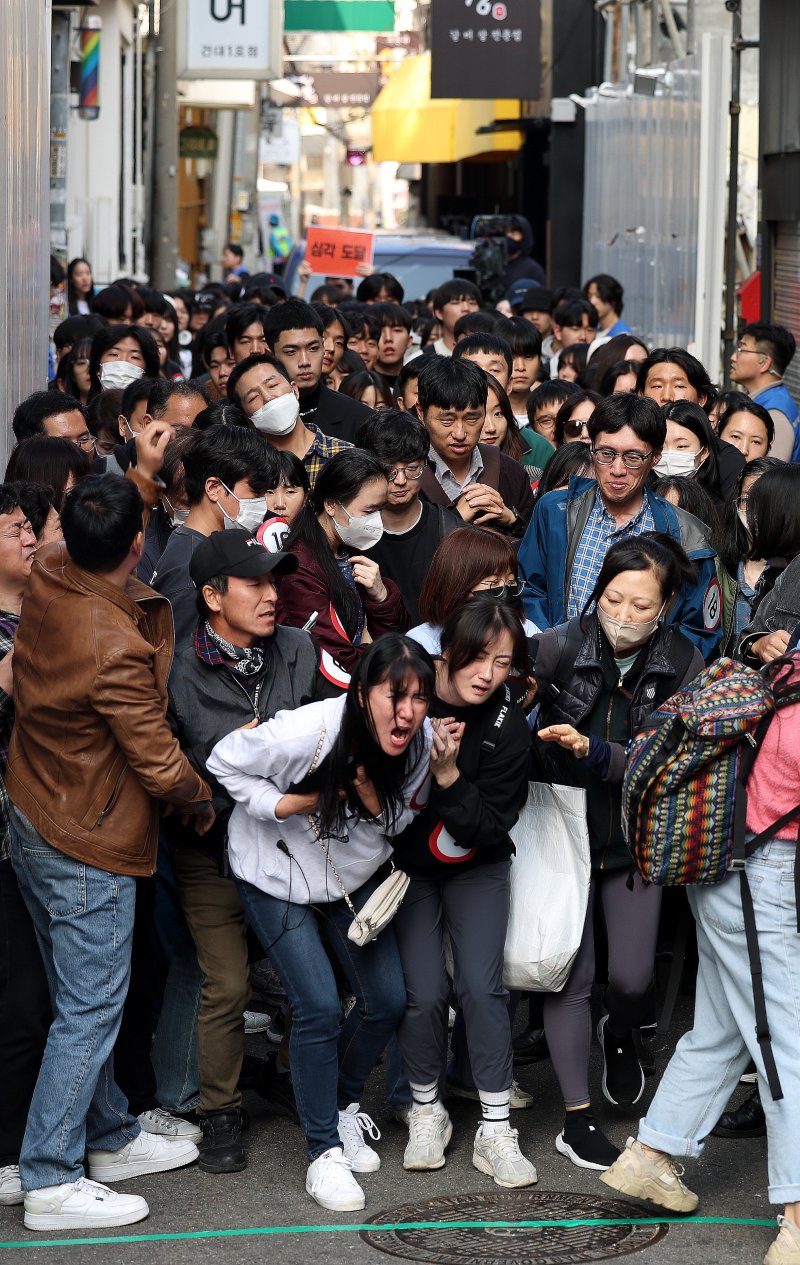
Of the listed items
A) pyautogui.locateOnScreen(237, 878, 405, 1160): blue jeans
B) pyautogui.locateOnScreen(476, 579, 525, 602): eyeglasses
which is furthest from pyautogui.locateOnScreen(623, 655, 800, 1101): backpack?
pyautogui.locateOnScreen(237, 878, 405, 1160): blue jeans

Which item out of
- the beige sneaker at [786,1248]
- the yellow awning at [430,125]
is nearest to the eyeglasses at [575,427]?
the beige sneaker at [786,1248]

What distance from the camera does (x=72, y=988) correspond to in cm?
466

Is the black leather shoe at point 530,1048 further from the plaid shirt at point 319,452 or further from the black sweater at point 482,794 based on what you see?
the plaid shirt at point 319,452

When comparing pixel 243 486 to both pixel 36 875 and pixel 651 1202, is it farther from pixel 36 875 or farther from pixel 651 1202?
pixel 651 1202

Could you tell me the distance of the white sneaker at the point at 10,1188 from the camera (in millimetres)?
4770

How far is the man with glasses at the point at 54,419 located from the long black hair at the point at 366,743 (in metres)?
2.33

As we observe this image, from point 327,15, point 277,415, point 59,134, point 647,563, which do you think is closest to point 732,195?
point 59,134

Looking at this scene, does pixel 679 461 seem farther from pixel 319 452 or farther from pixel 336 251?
pixel 336 251

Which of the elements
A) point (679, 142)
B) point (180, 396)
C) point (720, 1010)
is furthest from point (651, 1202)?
point (679, 142)

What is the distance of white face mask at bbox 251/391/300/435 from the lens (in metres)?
6.47

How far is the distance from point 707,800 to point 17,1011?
76.3 inches

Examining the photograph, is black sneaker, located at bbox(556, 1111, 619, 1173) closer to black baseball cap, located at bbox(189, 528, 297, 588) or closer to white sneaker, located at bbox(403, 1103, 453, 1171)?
white sneaker, located at bbox(403, 1103, 453, 1171)

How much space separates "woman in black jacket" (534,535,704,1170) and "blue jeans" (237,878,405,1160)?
516 millimetres

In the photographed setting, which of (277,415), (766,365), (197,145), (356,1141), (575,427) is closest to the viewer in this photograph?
(356,1141)
